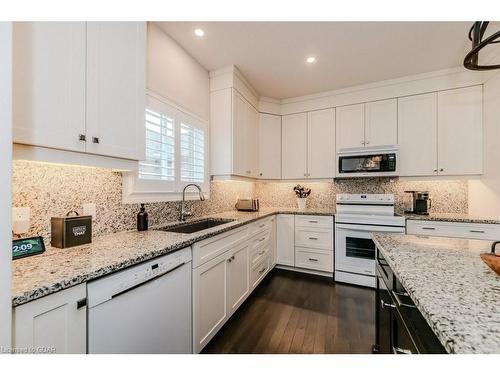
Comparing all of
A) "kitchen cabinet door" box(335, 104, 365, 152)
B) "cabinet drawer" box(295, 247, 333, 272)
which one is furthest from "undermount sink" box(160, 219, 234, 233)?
"kitchen cabinet door" box(335, 104, 365, 152)


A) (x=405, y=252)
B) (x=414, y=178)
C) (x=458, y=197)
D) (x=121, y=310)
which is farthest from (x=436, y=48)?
(x=121, y=310)

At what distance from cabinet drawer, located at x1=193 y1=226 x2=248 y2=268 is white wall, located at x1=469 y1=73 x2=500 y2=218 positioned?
2611 millimetres

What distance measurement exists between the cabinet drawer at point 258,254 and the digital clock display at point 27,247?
1.67 meters

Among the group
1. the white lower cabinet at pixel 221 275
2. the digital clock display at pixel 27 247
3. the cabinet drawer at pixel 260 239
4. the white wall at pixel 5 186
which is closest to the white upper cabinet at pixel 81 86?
the white wall at pixel 5 186

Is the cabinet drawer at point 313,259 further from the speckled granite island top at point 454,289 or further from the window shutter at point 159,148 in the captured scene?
the window shutter at point 159,148

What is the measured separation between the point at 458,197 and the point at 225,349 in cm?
327

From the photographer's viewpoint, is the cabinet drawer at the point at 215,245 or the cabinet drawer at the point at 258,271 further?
the cabinet drawer at the point at 258,271

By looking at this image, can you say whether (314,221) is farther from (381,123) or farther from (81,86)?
(81,86)

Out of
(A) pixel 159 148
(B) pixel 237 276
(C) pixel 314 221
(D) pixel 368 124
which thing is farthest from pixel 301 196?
(A) pixel 159 148

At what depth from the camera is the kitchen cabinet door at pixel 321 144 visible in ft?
10.3

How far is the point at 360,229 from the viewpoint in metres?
2.62

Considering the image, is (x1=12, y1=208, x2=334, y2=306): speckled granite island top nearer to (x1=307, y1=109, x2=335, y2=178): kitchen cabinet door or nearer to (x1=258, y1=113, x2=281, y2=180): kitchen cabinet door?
(x1=258, y1=113, x2=281, y2=180): kitchen cabinet door
